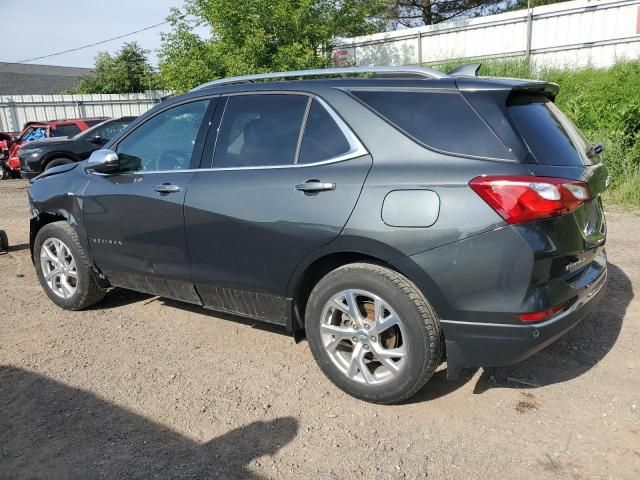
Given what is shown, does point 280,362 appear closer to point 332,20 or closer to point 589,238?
point 589,238

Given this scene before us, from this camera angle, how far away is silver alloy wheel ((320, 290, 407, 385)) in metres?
3.02

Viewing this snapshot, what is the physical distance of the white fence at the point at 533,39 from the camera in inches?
504

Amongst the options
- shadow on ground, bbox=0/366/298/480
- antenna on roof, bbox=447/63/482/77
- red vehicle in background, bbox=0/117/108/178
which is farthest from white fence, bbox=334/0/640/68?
shadow on ground, bbox=0/366/298/480

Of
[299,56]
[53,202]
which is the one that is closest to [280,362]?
[53,202]

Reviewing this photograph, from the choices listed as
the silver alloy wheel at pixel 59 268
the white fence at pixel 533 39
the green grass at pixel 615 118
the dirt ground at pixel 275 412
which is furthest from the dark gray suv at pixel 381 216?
the white fence at pixel 533 39

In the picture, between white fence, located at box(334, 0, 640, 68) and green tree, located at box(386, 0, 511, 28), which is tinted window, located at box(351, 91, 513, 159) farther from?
green tree, located at box(386, 0, 511, 28)

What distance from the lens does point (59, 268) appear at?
482 cm

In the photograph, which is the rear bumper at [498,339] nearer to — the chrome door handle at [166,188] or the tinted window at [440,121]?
the tinted window at [440,121]

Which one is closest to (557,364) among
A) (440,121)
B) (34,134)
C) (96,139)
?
(440,121)

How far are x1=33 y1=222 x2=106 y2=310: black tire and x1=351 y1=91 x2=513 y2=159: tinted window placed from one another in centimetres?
283

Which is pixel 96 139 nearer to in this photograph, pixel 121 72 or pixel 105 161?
pixel 105 161

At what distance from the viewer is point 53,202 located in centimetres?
474

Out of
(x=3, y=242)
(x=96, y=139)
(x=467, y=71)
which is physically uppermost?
(x=467, y=71)

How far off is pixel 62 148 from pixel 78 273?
10.1 m
